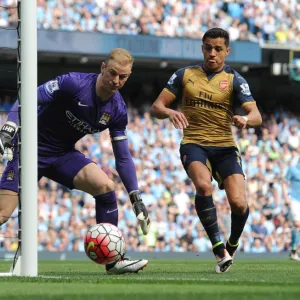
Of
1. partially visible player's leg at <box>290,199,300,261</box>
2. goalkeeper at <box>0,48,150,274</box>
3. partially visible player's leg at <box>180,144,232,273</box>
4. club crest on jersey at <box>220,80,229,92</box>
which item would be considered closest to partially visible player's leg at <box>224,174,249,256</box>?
partially visible player's leg at <box>180,144,232,273</box>

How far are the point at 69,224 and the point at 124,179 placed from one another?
11.2m

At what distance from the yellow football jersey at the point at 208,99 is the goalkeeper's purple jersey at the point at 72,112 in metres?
0.95

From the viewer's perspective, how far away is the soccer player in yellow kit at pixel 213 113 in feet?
32.9

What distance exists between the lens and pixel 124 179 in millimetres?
9500

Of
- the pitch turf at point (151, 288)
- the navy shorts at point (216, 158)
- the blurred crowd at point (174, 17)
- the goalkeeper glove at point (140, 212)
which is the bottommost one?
the pitch turf at point (151, 288)

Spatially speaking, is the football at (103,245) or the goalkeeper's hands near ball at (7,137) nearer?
the goalkeeper's hands near ball at (7,137)

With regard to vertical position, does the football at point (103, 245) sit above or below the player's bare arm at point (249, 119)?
below

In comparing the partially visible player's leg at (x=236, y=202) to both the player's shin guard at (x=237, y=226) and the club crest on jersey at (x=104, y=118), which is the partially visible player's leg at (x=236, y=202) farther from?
the club crest on jersey at (x=104, y=118)

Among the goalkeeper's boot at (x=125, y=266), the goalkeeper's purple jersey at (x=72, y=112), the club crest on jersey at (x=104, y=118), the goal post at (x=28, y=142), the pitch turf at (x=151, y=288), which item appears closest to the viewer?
the pitch turf at (x=151, y=288)

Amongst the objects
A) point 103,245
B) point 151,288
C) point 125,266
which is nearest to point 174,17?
point 125,266

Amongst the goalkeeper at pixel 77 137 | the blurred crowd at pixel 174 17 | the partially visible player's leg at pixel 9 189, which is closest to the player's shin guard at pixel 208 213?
the goalkeeper at pixel 77 137

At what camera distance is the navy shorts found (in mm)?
10031

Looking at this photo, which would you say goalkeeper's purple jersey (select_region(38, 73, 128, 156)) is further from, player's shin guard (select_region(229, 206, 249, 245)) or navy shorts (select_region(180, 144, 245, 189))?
player's shin guard (select_region(229, 206, 249, 245))

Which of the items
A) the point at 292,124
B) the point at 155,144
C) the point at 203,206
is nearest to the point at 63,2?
the point at 155,144
